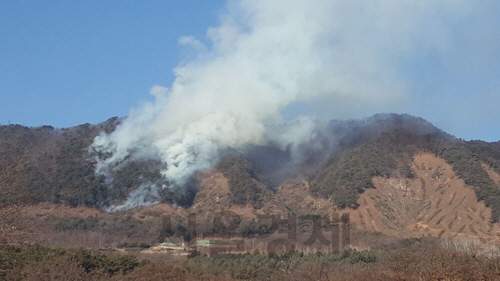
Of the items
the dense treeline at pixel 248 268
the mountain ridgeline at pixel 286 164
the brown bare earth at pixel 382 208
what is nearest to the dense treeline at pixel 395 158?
the mountain ridgeline at pixel 286 164

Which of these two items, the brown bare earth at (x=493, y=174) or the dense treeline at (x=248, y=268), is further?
the brown bare earth at (x=493, y=174)

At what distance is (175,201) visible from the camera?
105562 millimetres

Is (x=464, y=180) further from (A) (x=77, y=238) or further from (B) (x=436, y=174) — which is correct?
(A) (x=77, y=238)

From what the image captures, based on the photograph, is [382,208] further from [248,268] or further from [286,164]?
[248,268]

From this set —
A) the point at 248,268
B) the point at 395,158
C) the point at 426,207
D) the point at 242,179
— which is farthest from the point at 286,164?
the point at 248,268

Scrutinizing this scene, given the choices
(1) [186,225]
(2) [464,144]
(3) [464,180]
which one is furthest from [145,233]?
(2) [464,144]

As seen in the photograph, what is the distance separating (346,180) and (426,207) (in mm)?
14778

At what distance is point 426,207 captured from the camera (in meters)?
99.0

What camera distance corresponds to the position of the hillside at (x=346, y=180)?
94.1 m

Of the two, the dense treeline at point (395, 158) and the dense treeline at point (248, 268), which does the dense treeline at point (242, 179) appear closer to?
the dense treeline at point (395, 158)

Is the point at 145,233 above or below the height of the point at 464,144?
below

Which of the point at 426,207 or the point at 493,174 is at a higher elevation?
the point at 493,174

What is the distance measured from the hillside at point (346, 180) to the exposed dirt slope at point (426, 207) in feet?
0.59

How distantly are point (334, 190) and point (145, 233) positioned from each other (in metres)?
36.7
